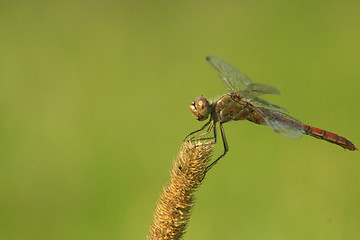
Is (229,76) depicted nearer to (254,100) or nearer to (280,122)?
(254,100)

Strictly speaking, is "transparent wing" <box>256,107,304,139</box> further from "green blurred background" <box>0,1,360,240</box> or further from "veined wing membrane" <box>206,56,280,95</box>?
"green blurred background" <box>0,1,360,240</box>

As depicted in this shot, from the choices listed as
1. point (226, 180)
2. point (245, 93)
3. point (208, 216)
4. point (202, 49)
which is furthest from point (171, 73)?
point (245, 93)

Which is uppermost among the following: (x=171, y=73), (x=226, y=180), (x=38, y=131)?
(x=171, y=73)

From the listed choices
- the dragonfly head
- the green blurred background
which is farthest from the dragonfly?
the green blurred background

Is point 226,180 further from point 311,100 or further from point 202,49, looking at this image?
point 202,49

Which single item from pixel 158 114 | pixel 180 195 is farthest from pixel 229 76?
pixel 158 114

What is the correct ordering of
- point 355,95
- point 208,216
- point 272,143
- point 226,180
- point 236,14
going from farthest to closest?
point 236,14 < point 355,95 < point 272,143 < point 226,180 < point 208,216
